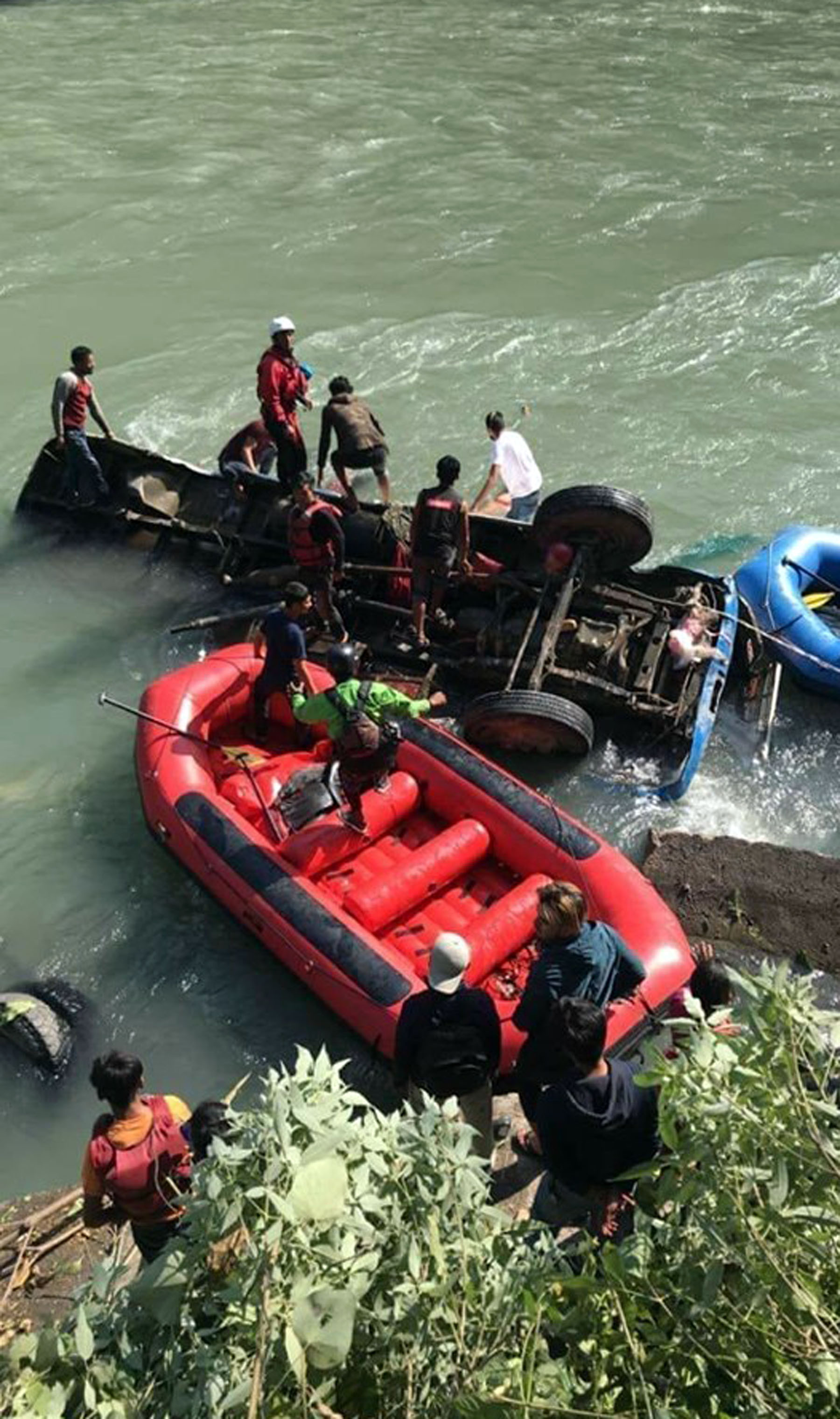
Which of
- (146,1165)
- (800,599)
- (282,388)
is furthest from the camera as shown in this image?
(282,388)

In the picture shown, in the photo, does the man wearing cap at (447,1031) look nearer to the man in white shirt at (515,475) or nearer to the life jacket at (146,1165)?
the life jacket at (146,1165)

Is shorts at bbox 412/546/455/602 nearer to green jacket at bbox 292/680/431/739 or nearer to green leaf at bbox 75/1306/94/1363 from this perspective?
green jacket at bbox 292/680/431/739

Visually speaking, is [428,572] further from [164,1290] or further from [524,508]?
[164,1290]

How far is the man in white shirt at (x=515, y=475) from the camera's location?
10.7 meters

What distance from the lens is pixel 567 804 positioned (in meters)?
9.23

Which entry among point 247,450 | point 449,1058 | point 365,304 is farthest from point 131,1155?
point 365,304

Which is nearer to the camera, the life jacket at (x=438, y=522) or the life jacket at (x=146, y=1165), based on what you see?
the life jacket at (x=146, y=1165)

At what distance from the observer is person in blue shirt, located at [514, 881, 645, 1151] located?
532cm

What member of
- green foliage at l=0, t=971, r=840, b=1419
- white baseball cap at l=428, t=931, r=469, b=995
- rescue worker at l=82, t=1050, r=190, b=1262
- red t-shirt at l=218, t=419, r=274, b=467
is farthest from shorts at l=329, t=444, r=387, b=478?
green foliage at l=0, t=971, r=840, b=1419

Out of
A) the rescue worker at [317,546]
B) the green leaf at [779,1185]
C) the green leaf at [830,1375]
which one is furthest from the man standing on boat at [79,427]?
the green leaf at [830,1375]

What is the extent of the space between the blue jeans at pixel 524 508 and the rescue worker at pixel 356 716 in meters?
3.74

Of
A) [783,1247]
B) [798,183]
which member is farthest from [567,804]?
[798,183]

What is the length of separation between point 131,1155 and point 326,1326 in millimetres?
2455

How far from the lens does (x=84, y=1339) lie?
110 inches
